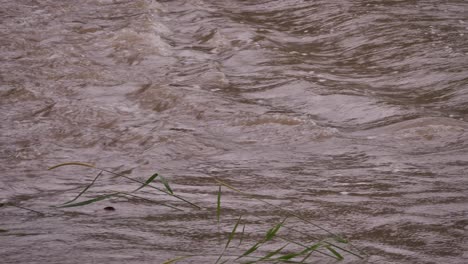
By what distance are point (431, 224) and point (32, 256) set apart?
151 cm

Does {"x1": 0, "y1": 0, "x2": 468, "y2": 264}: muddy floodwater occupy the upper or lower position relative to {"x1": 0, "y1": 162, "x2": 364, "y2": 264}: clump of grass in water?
lower

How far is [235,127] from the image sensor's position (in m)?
5.52

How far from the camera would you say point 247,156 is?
4707 mm

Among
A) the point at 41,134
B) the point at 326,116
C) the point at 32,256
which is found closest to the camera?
the point at 32,256

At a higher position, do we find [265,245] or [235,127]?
[265,245]

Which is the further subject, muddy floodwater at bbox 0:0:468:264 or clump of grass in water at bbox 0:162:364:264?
muddy floodwater at bbox 0:0:468:264

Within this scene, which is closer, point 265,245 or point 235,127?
point 265,245

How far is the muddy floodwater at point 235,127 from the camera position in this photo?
311 centimetres

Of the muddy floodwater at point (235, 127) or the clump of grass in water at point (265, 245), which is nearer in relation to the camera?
the clump of grass in water at point (265, 245)

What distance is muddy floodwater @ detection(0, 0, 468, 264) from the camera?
122 inches

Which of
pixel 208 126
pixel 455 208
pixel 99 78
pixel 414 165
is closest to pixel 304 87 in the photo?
pixel 208 126

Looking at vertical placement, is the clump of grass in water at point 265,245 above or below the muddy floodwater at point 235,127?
above

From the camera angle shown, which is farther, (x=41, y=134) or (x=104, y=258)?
(x=41, y=134)

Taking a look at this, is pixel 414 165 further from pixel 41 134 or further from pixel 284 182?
pixel 41 134
